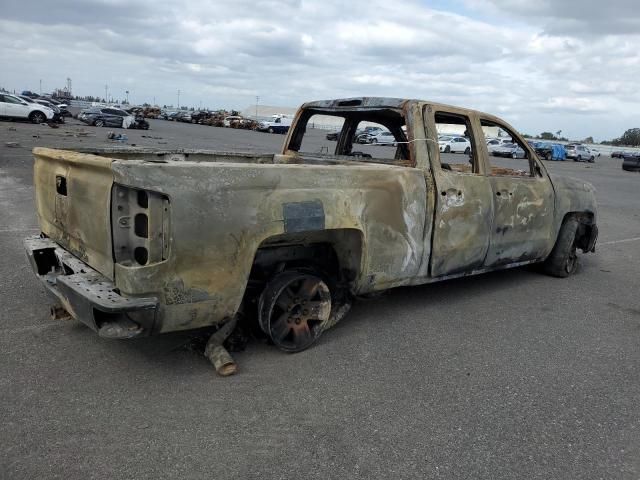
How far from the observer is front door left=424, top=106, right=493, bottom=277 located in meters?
4.49

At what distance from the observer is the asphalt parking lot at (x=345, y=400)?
2.67 meters

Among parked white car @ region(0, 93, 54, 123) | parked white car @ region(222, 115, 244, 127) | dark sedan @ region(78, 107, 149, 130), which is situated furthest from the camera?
parked white car @ region(222, 115, 244, 127)

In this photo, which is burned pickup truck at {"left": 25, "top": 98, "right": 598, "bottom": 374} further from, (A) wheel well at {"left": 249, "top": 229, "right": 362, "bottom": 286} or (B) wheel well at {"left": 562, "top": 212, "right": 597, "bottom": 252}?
(B) wheel well at {"left": 562, "top": 212, "right": 597, "bottom": 252}

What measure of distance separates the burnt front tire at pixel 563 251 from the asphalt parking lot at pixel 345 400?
1.26 meters

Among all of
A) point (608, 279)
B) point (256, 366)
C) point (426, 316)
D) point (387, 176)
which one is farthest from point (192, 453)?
point (608, 279)

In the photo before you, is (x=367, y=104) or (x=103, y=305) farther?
(x=367, y=104)

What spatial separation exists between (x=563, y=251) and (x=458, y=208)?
2296 millimetres

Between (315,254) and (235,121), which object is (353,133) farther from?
(235,121)

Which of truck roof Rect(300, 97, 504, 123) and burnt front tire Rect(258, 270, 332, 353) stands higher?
truck roof Rect(300, 97, 504, 123)

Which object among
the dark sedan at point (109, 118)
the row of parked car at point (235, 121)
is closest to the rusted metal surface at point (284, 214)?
the dark sedan at point (109, 118)

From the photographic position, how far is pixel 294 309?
3.91 metres

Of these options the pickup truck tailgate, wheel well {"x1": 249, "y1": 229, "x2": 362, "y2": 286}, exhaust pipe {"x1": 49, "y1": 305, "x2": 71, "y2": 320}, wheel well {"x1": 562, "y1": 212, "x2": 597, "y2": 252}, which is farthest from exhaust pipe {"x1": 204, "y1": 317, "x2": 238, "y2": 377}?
wheel well {"x1": 562, "y1": 212, "x2": 597, "y2": 252}

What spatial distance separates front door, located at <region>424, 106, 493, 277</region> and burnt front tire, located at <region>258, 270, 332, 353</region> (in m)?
1.11

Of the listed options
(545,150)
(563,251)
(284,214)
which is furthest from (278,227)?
(545,150)
